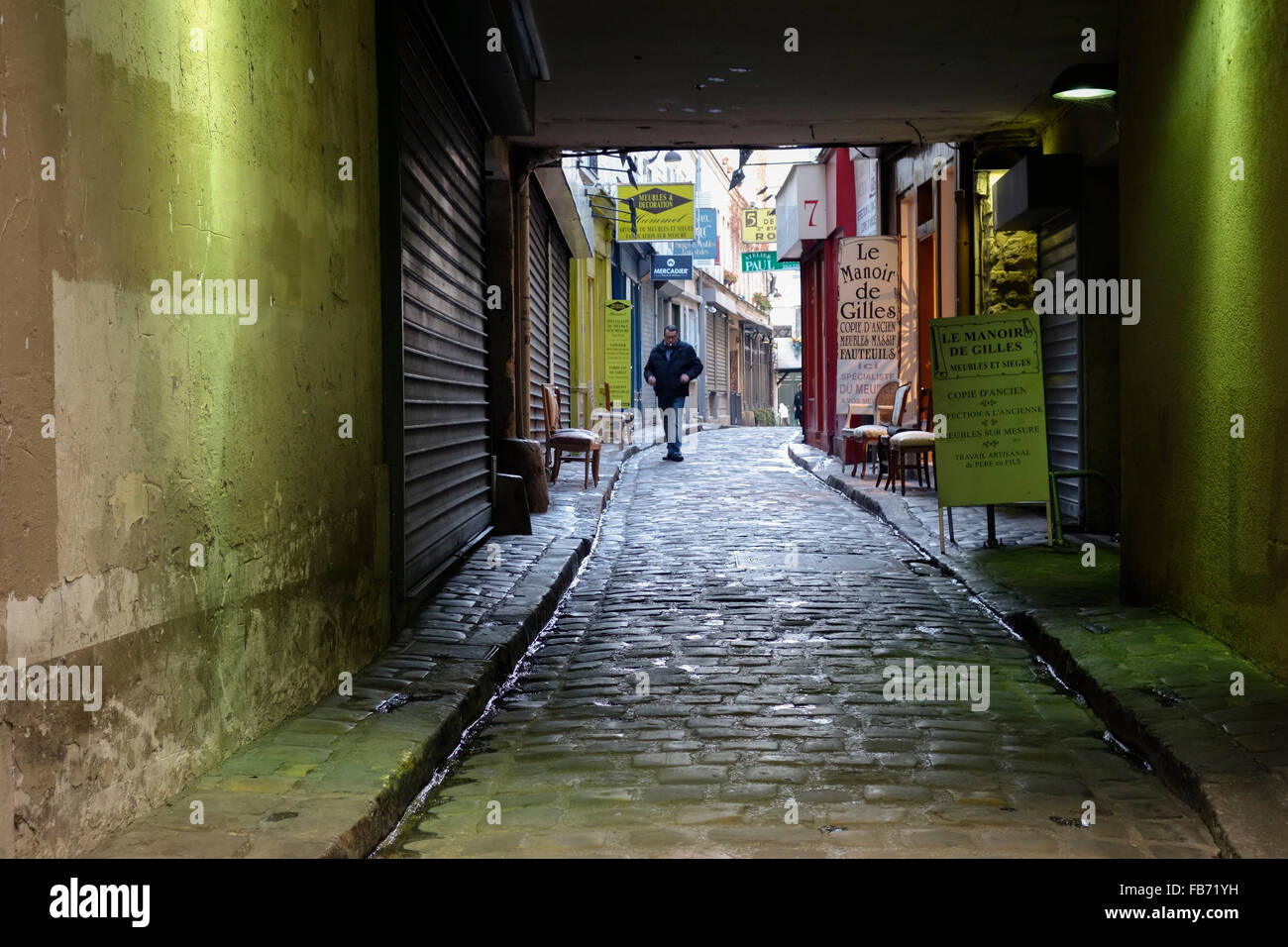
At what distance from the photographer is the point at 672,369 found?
67.6 feet

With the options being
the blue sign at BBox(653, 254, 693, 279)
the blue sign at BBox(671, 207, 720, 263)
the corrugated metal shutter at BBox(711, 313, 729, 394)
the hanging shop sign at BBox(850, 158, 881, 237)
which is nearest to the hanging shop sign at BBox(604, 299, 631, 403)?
the hanging shop sign at BBox(850, 158, 881, 237)

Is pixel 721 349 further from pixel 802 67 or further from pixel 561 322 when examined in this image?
pixel 802 67

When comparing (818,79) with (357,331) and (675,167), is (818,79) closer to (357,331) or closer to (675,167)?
(357,331)

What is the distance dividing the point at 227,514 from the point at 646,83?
694 cm

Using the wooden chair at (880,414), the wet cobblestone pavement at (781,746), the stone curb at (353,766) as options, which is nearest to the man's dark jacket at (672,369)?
the wooden chair at (880,414)

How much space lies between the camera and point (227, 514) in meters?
4.08

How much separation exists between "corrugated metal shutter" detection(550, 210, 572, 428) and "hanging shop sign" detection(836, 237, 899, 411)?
14.7 feet

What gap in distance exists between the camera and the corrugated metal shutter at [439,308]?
6961 millimetres

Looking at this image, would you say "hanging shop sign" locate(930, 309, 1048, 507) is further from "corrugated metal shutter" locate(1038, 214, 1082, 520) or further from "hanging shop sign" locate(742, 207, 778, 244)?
"hanging shop sign" locate(742, 207, 778, 244)

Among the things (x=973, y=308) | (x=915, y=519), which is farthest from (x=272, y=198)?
(x=973, y=308)

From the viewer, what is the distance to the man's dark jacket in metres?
20.6

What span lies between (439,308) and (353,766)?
439 centimetres

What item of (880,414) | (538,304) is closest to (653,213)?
(538,304)

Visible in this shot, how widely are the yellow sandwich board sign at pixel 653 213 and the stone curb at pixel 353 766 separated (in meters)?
18.9
